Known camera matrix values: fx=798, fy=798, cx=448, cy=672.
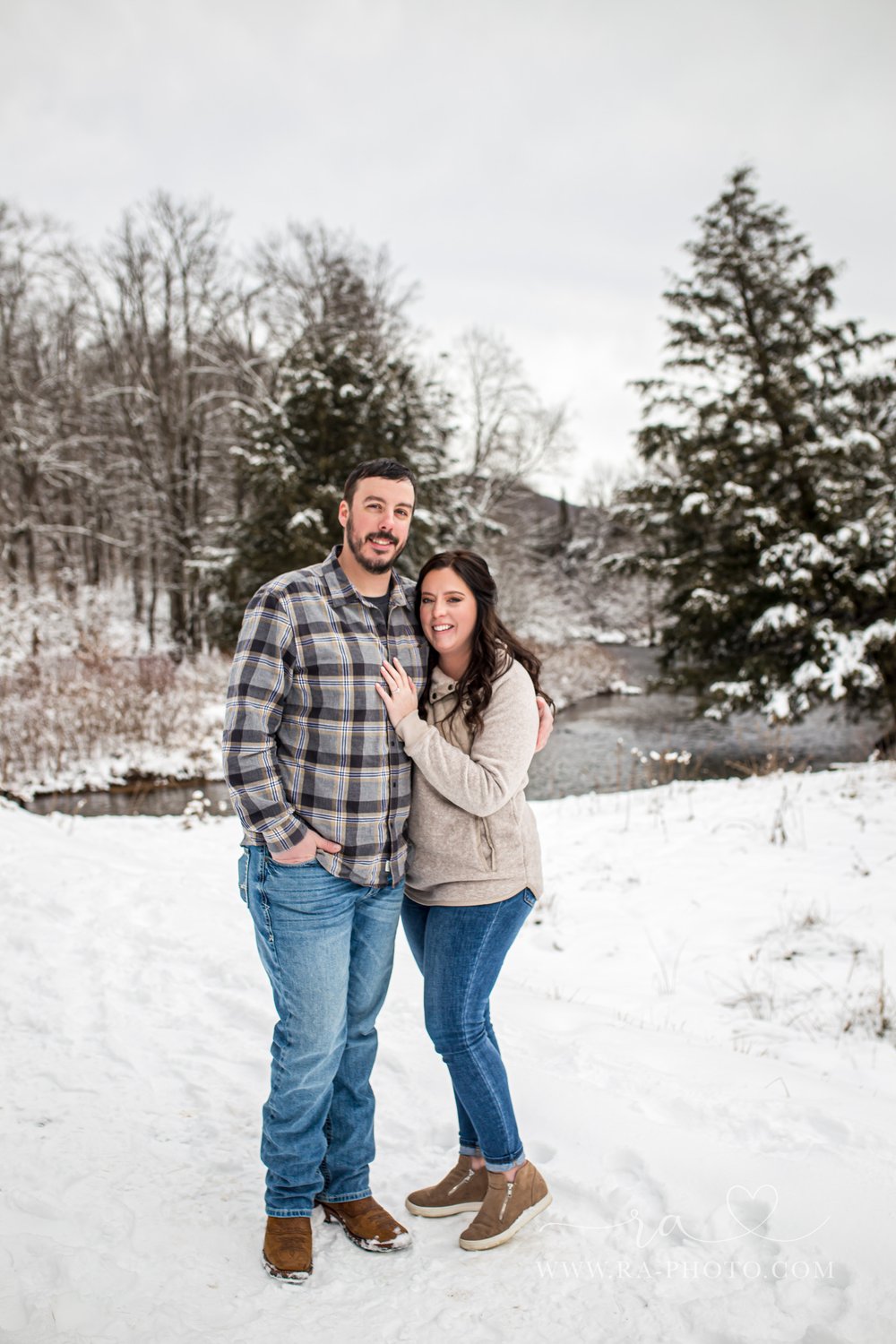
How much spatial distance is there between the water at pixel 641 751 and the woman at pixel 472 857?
20.9 ft

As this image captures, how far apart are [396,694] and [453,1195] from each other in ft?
5.18

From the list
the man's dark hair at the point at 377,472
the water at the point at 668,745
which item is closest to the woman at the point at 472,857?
the man's dark hair at the point at 377,472

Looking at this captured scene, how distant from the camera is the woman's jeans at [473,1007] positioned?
7.57ft

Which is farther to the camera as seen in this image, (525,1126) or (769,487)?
(769,487)

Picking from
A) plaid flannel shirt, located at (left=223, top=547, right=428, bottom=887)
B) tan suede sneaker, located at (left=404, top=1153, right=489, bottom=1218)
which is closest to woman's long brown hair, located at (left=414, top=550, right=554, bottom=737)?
plaid flannel shirt, located at (left=223, top=547, right=428, bottom=887)

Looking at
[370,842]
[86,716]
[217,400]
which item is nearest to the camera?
[370,842]

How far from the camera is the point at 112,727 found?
39.3ft

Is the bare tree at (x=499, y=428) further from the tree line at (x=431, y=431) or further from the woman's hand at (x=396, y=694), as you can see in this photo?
the woman's hand at (x=396, y=694)

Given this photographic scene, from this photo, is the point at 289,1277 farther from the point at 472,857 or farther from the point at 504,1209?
the point at 472,857

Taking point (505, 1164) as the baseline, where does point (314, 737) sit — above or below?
above

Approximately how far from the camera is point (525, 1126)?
2.88 meters

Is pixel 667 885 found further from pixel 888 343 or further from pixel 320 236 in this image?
pixel 320 236

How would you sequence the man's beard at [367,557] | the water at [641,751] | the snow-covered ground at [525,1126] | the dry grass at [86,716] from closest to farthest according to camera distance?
1. the snow-covered ground at [525,1126]
2. the man's beard at [367,557]
3. the water at [641,751]
4. the dry grass at [86,716]

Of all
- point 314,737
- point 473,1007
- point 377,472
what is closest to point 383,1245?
point 473,1007
